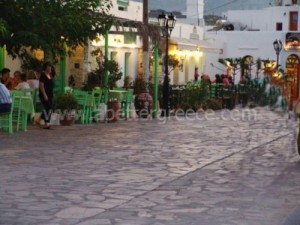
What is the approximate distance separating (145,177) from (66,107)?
8.22 metres

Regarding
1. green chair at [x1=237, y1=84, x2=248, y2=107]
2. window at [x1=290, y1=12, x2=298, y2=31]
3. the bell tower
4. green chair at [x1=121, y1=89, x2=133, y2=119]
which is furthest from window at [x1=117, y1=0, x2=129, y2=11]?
window at [x1=290, y1=12, x2=298, y2=31]

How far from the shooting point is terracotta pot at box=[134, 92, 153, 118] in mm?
22469

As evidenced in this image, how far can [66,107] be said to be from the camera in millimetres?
18281

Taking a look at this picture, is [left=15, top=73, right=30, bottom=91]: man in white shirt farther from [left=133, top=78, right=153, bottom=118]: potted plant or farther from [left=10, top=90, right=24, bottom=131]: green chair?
[left=133, top=78, right=153, bottom=118]: potted plant

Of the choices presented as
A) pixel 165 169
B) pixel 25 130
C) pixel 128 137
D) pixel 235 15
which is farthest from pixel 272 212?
pixel 235 15

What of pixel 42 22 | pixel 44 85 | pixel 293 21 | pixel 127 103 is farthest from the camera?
pixel 293 21

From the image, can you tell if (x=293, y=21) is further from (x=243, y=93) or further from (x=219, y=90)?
(x=219, y=90)

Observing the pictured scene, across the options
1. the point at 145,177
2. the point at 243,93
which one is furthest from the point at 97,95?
the point at 243,93

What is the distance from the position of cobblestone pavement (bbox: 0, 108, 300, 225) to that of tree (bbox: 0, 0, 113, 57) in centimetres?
200

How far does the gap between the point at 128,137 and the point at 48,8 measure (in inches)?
135

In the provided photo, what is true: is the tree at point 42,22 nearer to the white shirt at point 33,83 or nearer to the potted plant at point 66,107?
the white shirt at point 33,83

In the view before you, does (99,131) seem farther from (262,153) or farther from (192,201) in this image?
(192,201)

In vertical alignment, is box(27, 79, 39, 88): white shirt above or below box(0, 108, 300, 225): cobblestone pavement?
above

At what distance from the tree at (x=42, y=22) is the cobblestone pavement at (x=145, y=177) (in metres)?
2.00
